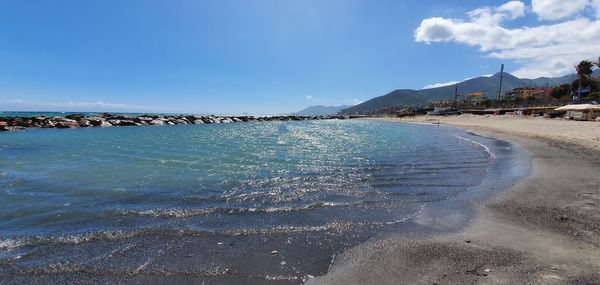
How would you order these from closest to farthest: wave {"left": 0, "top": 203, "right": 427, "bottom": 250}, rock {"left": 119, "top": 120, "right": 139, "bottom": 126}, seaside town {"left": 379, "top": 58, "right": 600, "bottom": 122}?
1. wave {"left": 0, "top": 203, "right": 427, "bottom": 250}
2. seaside town {"left": 379, "top": 58, "right": 600, "bottom": 122}
3. rock {"left": 119, "top": 120, "right": 139, "bottom": 126}

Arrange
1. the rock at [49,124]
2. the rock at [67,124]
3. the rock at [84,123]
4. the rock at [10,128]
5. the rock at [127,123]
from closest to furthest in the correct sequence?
the rock at [10,128]
the rock at [49,124]
the rock at [67,124]
the rock at [84,123]
the rock at [127,123]

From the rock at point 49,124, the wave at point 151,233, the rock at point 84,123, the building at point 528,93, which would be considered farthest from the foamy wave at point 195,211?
the building at point 528,93

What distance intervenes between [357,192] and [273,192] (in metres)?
2.65

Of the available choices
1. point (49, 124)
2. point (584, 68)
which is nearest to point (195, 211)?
point (49, 124)

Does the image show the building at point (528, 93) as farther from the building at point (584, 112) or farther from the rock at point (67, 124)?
the rock at point (67, 124)

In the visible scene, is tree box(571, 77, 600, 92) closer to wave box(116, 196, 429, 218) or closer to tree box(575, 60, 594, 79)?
tree box(575, 60, 594, 79)

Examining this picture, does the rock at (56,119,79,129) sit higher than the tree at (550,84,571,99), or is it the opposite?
the tree at (550,84,571,99)

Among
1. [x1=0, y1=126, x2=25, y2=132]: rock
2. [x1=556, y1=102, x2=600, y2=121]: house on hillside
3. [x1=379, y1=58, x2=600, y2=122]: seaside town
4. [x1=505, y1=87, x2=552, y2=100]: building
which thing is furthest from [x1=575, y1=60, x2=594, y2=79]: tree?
[x1=0, y1=126, x2=25, y2=132]: rock

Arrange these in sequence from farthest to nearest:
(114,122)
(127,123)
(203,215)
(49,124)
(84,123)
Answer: (127,123) → (114,122) → (84,123) → (49,124) → (203,215)

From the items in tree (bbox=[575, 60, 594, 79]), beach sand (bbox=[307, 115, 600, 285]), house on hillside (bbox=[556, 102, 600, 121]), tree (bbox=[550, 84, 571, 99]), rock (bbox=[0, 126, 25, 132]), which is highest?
tree (bbox=[575, 60, 594, 79])

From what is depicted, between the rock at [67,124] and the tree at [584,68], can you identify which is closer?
the rock at [67,124]

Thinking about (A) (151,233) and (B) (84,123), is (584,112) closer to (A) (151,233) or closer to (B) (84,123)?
(A) (151,233)

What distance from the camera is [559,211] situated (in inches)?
315

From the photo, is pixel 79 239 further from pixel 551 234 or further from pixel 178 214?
pixel 551 234
